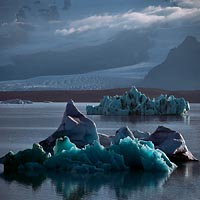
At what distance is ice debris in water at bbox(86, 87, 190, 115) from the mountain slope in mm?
98683

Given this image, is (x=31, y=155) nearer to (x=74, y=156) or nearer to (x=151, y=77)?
(x=74, y=156)

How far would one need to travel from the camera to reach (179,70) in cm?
15412

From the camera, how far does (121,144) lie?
14.4 metres

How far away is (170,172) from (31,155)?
10.7 feet

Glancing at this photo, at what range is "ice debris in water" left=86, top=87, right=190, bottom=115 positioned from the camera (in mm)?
44125

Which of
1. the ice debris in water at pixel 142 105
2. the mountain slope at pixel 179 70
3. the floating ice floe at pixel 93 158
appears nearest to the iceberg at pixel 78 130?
the floating ice floe at pixel 93 158

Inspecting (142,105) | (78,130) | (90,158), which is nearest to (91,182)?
(90,158)

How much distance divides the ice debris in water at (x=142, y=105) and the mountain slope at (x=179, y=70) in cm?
9868

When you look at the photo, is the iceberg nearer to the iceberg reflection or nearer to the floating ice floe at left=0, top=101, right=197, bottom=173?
the floating ice floe at left=0, top=101, right=197, bottom=173

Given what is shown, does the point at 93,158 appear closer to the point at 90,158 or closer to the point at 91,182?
the point at 90,158

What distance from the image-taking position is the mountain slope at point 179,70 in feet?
489

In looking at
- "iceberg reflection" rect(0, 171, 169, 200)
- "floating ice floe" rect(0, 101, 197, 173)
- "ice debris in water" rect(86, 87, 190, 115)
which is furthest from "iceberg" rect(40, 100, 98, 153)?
"ice debris in water" rect(86, 87, 190, 115)

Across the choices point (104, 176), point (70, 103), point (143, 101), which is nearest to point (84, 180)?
point (104, 176)

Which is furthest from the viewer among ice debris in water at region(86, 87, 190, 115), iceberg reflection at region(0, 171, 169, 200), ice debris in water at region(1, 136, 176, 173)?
ice debris in water at region(86, 87, 190, 115)
